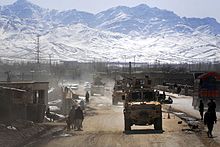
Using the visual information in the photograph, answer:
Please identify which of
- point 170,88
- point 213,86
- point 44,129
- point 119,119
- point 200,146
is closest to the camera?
point 200,146

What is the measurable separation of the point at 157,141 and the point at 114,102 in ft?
110

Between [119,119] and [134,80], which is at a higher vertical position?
[134,80]

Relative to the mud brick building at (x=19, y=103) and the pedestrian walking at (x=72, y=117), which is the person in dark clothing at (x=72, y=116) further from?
the mud brick building at (x=19, y=103)

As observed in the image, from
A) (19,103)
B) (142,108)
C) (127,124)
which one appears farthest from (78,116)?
(142,108)

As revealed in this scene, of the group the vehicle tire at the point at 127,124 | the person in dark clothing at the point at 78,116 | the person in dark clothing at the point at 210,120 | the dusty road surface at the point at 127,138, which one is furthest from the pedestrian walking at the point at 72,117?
the person in dark clothing at the point at 210,120

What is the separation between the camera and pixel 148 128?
101ft

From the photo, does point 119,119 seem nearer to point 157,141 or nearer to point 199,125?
point 199,125

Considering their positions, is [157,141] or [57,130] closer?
[157,141]

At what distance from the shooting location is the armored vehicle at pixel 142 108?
27.7 metres

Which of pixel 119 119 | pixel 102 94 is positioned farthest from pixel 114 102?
pixel 102 94

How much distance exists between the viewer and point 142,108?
2775 centimetres

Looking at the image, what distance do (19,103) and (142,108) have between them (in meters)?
10.1

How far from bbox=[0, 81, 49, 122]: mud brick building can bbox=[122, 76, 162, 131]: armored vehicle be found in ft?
25.9

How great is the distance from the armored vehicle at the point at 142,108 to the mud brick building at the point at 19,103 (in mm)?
7880
